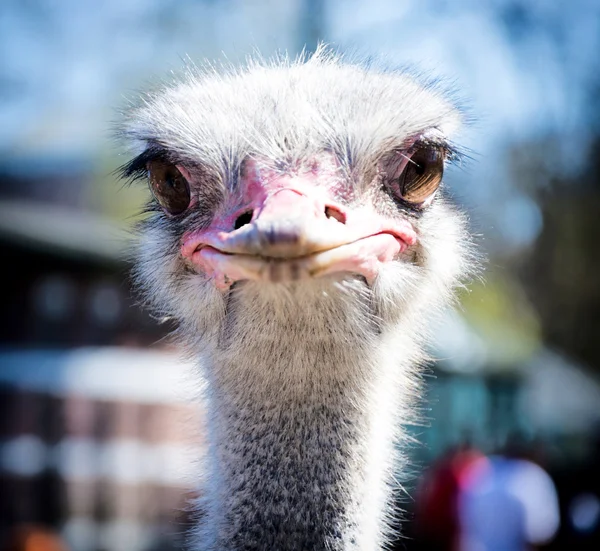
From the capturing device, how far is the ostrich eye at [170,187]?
1779mm

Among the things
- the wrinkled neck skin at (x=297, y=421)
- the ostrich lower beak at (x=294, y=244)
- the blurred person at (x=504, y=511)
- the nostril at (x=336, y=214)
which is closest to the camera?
the ostrich lower beak at (x=294, y=244)

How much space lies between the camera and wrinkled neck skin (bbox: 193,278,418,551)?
1.57m

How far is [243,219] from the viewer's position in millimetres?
1515

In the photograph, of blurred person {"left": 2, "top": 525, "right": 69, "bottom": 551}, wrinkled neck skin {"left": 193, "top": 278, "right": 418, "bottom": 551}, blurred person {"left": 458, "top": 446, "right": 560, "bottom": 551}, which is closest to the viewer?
wrinkled neck skin {"left": 193, "top": 278, "right": 418, "bottom": 551}

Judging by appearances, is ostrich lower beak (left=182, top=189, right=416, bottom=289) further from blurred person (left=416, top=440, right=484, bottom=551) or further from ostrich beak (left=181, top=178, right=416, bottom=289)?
blurred person (left=416, top=440, right=484, bottom=551)

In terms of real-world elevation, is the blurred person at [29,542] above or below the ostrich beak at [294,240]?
below

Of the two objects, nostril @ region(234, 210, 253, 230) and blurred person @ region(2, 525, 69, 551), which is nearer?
nostril @ region(234, 210, 253, 230)

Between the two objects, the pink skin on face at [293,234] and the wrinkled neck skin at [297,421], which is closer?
the pink skin on face at [293,234]

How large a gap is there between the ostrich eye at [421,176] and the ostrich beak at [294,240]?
0.16m

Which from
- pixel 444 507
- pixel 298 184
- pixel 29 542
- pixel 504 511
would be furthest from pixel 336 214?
pixel 444 507

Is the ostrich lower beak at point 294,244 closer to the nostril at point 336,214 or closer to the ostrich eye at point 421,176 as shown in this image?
the nostril at point 336,214

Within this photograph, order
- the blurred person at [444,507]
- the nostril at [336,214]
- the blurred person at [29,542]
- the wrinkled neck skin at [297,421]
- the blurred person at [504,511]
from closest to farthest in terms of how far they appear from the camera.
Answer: the nostril at [336,214] < the wrinkled neck skin at [297,421] < the blurred person at [29,542] < the blurred person at [504,511] < the blurred person at [444,507]

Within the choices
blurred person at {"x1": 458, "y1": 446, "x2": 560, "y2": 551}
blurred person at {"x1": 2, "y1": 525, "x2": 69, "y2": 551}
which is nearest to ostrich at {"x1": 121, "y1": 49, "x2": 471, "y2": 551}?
blurred person at {"x1": 2, "y1": 525, "x2": 69, "y2": 551}

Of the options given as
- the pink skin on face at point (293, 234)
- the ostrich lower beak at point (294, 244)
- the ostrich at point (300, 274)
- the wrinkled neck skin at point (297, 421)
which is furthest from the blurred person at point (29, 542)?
the ostrich lower beak at point (294, 244)
